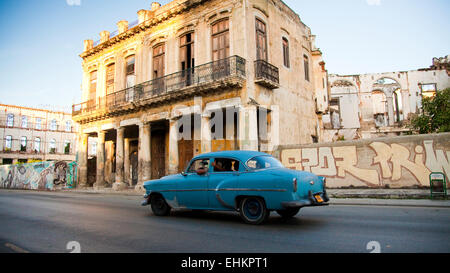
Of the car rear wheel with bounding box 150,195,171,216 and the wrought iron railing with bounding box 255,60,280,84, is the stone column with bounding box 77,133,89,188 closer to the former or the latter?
the wrought iron railing with bounding box 255,60,280,84

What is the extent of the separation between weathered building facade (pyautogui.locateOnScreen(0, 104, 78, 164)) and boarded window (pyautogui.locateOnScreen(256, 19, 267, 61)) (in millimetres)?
36749

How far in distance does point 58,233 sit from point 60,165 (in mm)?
26315

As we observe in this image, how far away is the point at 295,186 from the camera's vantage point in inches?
212

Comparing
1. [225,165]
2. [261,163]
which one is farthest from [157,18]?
[261,163]

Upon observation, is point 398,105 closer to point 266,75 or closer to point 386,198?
point 266,75

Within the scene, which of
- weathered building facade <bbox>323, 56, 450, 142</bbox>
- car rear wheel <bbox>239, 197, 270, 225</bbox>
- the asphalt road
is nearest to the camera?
the asphalt road

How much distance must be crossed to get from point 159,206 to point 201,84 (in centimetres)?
975

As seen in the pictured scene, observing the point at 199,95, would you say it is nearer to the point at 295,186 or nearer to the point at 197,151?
the point at 197,151

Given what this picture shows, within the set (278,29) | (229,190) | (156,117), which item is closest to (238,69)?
(278,29)

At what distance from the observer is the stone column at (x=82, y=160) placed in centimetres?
2498

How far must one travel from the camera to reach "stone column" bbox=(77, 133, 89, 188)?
82.0ft

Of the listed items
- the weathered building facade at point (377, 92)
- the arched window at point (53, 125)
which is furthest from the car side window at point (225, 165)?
the arched window at point (53, 125)

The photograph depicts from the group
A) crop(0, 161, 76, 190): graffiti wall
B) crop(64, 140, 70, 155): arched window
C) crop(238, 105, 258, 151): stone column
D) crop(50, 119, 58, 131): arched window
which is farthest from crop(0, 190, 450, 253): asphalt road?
crop(64, 140, 70, 155): arched window
